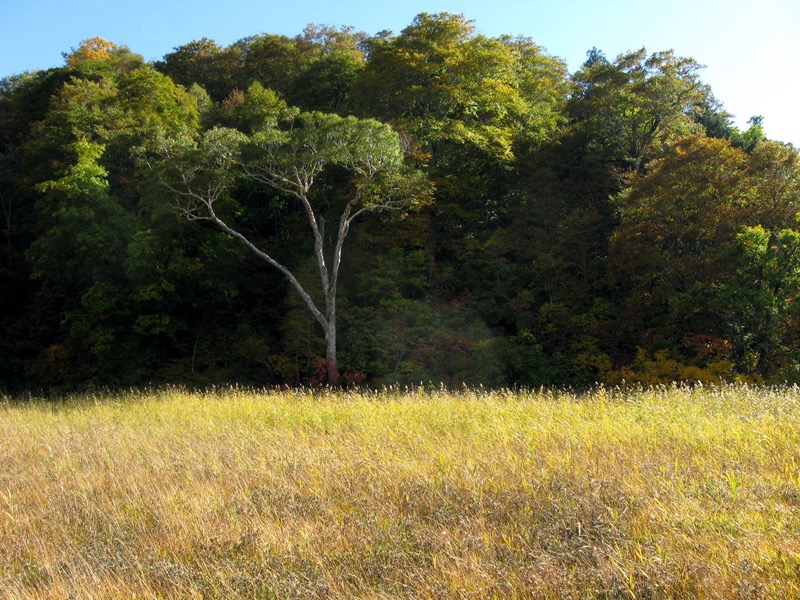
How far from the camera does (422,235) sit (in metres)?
22.2

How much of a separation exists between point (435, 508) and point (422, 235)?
18248 mm

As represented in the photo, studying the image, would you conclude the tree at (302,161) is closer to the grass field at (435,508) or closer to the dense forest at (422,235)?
the dense forest at (422,235)

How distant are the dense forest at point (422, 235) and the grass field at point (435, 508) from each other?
32.7 feet

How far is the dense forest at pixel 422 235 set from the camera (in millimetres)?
16031

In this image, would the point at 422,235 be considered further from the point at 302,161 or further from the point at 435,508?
the point at 435,508

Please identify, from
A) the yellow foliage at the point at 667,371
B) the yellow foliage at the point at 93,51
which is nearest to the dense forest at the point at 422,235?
the yellow foliage at the point at 667,371

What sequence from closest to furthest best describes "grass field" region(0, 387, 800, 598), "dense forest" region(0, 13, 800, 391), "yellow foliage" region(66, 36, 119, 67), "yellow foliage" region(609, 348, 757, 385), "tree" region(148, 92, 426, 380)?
1. "grass field" region(0, 387, 800, 598)
2. "yellow foliage" region(609, 348, 757, 385)
3. "dense forest" region(0, 13, 800, 391)
4. "tree" region(148, 92, 426, 380)
5. "yellow foliage" region(66, 36, 119, 67)

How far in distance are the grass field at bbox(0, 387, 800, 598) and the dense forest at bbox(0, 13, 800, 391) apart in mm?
9965

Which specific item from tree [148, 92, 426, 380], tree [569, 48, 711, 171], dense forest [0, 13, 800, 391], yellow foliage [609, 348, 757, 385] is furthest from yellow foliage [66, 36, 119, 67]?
yellow foliage [609, 348, 757, 385]

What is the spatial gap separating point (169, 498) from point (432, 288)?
56.1ft

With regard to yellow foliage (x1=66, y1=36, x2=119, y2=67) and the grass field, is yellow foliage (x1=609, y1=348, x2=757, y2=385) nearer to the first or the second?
the grass field

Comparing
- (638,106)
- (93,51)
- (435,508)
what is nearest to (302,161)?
(638,106)

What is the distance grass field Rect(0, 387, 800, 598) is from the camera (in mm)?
3248

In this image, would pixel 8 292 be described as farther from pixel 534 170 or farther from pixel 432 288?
pixel 534 170
